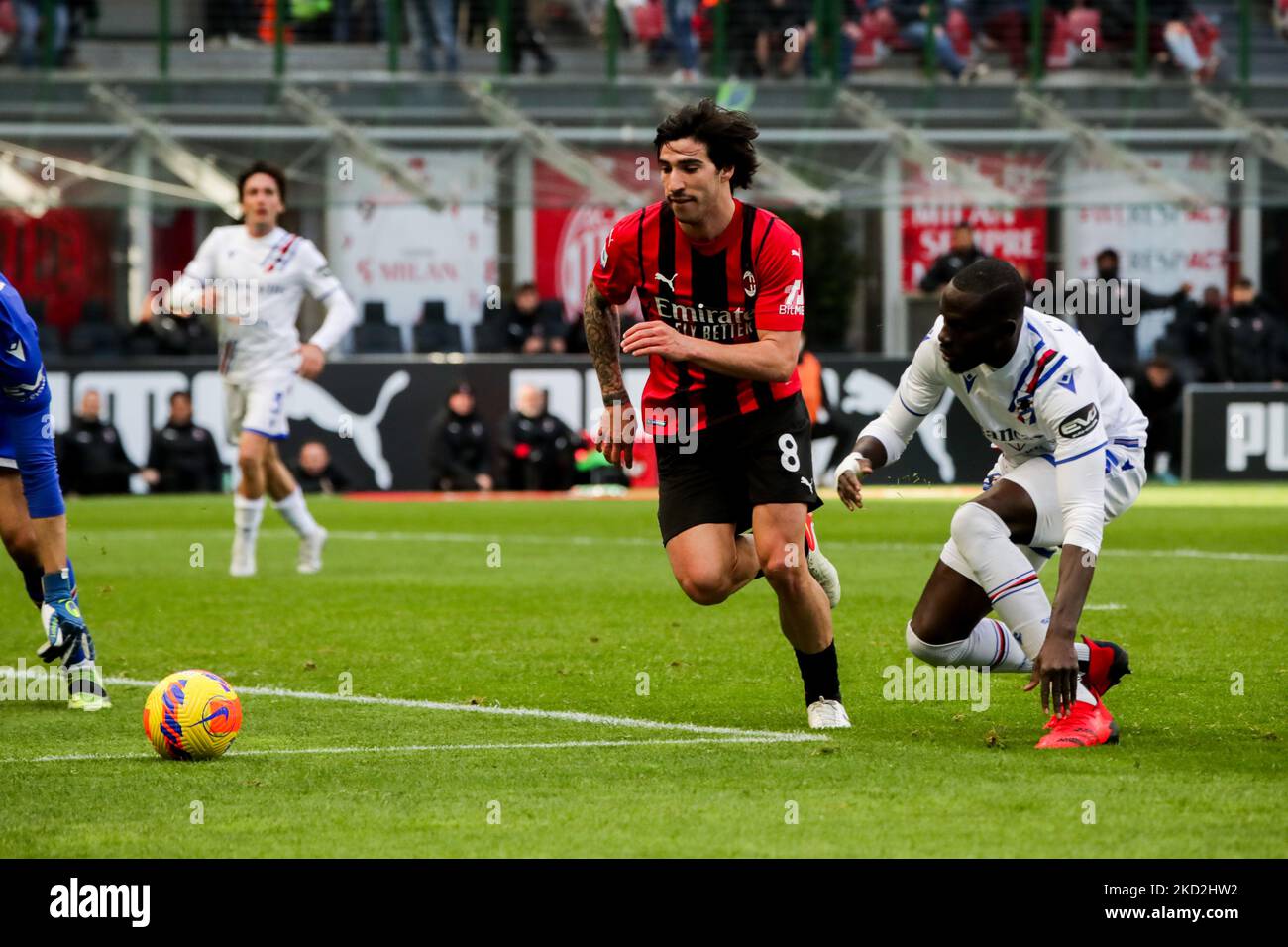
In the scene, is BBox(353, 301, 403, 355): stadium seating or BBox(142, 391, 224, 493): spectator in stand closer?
BBox(142, 391, 224, 493): spectator in stand

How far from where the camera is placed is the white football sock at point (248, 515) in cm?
1368

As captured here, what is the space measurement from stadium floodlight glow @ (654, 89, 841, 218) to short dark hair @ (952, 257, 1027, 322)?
65.0 ft

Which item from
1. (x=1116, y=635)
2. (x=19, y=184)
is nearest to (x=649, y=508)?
(x=19, y=184)

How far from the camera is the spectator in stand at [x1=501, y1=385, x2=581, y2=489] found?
23281 millimetres

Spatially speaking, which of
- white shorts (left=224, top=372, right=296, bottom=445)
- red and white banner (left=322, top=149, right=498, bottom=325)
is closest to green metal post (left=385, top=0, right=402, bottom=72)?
red and white banner (left=322, top=149, right=498, bottom=325)

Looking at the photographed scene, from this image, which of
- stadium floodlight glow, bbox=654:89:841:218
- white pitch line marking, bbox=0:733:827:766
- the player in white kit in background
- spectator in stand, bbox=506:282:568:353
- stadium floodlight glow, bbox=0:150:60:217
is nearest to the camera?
white pitch line marking, bbox=0:733:827:766

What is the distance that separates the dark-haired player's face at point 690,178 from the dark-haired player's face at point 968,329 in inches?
35.9

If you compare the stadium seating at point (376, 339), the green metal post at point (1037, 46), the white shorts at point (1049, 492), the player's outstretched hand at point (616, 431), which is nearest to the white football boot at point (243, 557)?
the player's outstretched hand at point (616, 431)

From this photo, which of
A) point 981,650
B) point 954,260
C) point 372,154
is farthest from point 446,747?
point 372,154

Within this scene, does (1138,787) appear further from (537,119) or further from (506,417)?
(537,119)

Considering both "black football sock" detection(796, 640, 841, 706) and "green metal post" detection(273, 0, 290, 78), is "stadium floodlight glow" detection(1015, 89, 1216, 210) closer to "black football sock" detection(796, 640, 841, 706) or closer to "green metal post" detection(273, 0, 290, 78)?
"green metal post" detection(273, 0, 290, 78)

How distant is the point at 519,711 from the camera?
7941mm

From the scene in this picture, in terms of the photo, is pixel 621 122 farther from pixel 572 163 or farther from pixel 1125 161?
pixel 1125 161

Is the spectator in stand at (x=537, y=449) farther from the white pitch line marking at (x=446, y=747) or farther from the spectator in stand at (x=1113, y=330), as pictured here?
the white pitch line marking at (x=446, y=747)
